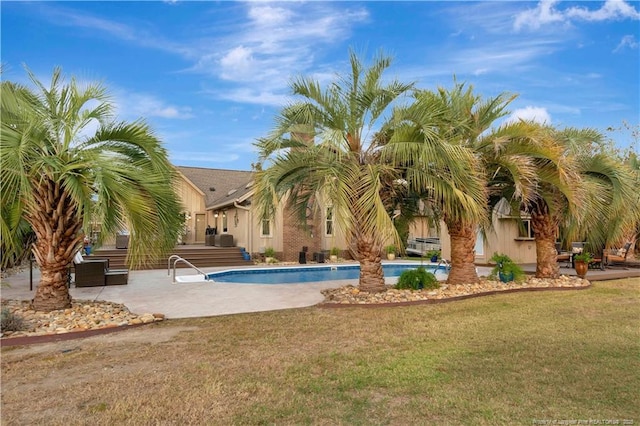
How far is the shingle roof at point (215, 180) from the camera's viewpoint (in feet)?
92.3

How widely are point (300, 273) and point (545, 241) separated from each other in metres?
9.93

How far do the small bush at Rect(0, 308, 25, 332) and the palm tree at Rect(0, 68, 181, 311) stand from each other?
1.13m

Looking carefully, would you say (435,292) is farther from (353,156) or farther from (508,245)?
(508,245)

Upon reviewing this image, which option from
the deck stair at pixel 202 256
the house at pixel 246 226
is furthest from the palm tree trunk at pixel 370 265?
the deck stair at pixel 202 256

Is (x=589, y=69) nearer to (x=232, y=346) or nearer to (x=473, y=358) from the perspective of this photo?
(x=473, y=358)

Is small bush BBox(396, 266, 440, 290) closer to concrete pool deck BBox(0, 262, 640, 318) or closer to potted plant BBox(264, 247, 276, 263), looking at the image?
concrete pool deck BBox(0, 262, 640, 318)

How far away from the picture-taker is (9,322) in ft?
22.4

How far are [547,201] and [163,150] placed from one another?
10.7 metres

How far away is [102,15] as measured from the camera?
38.4 ft

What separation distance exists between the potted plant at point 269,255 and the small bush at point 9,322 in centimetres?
1472

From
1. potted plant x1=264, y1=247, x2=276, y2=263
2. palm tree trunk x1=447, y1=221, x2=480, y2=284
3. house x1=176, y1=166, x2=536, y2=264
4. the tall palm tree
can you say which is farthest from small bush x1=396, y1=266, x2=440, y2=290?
potted plant x1=264, y1=247, x2=276, y2=263

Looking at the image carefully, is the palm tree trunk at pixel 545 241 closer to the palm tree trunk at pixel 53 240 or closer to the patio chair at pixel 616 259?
the patio chair at pixel 616 259

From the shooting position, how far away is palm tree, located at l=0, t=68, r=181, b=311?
288 inches

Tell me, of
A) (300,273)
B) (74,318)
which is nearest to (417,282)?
(74,318)
